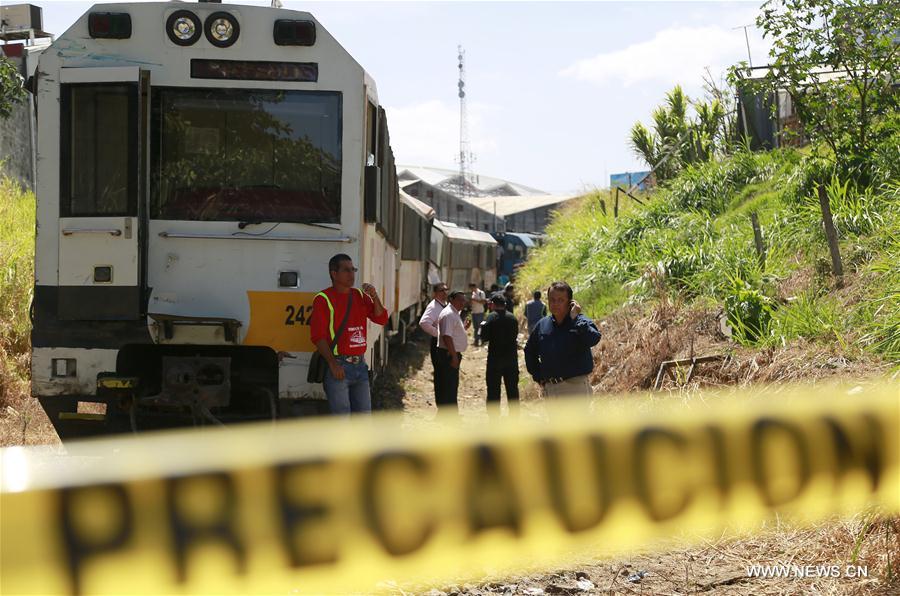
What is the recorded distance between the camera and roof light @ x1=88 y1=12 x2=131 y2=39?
6.98m

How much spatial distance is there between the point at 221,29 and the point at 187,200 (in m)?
1.28

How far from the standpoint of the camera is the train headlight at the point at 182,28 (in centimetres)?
708

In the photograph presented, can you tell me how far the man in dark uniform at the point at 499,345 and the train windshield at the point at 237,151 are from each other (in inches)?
118

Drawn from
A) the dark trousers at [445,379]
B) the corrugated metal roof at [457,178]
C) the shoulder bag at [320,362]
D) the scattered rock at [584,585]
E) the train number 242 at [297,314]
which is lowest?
the scattered rock at [584,585]

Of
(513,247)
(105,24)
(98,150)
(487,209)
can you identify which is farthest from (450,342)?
Result: (487,209)

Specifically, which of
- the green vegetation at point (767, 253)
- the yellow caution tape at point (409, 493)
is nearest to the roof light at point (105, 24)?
the yellow caution tape at point (409, 493)

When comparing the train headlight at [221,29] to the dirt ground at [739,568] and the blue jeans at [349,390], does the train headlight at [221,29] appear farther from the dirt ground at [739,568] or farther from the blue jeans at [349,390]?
the dirt ground at [739,568]

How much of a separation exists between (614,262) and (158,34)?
403 inches

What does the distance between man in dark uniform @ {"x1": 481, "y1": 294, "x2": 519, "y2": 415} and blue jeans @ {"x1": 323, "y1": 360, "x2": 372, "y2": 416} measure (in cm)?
272

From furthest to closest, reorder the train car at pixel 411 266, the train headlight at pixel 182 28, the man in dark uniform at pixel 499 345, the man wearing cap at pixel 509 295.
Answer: the man wearing cap at pixel 509 295, the train car at pixel 411 266, the man in dark uniform at pixel 499 345, the train headlight at pixel 182 28

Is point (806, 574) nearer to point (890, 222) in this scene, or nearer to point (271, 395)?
point (271, 395)

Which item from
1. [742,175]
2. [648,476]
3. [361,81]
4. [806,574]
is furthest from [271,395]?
[742,175]

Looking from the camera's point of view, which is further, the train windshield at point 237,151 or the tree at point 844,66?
the tree at point 844,66

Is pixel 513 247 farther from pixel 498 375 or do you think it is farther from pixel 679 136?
pixel 498 375
